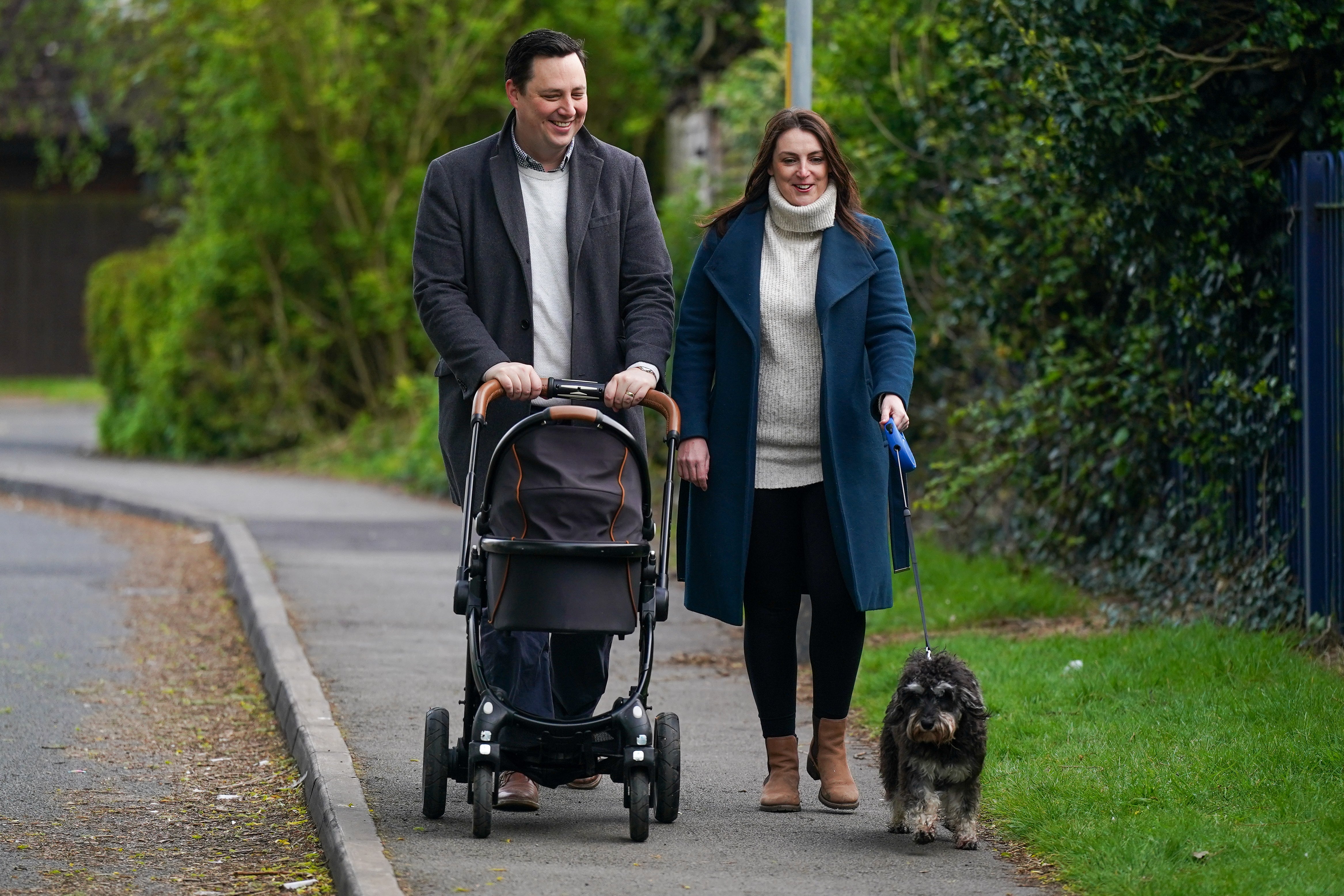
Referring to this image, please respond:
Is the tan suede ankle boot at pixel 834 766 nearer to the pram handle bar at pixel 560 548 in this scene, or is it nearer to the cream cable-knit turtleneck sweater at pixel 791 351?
the cream cable-knit turtleneck sweater at pixel 791 351

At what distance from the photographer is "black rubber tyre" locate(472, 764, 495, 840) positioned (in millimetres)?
4496

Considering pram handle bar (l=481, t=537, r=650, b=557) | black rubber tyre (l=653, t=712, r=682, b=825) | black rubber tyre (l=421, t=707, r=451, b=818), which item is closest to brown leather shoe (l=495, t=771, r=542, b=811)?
black rubber tyre (l=421, t=707, r=451, b=818)

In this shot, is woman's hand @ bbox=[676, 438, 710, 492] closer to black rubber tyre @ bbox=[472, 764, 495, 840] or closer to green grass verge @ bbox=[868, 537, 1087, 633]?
black rubber tyre @ bbox=[472, 764, 495, 840]

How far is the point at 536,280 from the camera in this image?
484 centimetres

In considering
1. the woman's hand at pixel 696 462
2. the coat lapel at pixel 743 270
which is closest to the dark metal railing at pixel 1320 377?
the coat lapel at pixel 743 270

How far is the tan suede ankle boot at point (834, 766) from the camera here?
4.97 meters

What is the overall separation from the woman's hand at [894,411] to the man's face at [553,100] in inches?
45.0

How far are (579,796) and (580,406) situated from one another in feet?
4.41

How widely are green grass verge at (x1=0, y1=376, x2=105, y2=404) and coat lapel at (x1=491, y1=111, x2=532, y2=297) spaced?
26805 mm

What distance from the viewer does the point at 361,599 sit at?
928cm

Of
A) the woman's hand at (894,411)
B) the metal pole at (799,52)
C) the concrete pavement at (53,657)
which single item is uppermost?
the metal pole at (799,52)

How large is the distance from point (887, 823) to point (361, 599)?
4.93 m

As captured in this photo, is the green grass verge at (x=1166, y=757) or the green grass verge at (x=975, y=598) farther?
the green grass verge at (x=975, y=598)

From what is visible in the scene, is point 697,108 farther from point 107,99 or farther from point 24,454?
point 107,99
